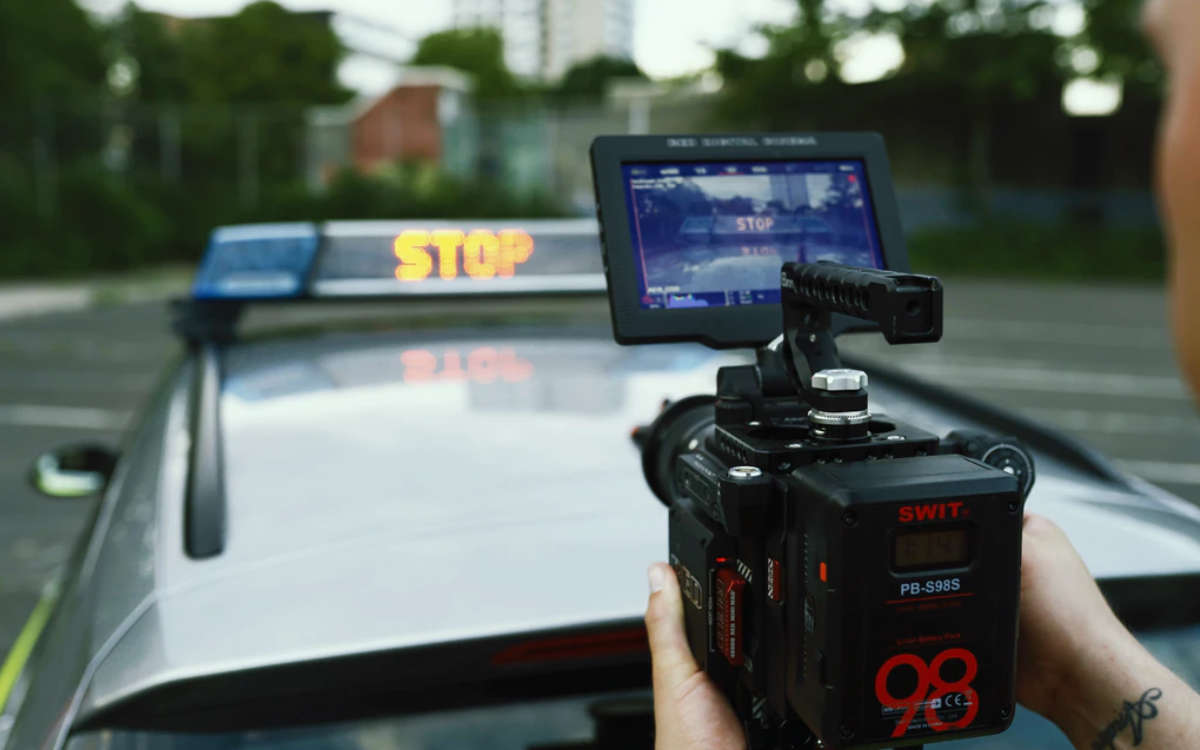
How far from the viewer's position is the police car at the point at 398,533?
1.24m

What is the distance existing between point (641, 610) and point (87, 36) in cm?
3611

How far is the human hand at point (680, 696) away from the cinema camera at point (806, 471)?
15 mm

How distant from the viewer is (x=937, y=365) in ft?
37.6

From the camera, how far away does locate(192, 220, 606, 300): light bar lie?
242cm

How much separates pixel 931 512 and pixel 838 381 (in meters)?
0.15

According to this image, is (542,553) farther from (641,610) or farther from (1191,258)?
(1191,258)

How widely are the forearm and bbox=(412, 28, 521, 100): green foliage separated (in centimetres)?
7283

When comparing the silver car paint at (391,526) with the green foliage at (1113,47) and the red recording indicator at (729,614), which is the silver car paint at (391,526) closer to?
the red recording indicator at (729,614)

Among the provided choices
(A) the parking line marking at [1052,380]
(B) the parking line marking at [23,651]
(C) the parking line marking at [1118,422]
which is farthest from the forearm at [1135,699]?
(A) the parking line marking at [1052,380]

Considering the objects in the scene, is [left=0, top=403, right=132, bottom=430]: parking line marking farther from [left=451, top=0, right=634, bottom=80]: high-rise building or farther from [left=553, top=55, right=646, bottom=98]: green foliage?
[left=553, top=55, right=646, bottom=98]: green foliage

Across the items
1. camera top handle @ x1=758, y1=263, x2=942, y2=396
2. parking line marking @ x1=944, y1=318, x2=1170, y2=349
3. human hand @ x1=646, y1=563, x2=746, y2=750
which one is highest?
camera top handle @ x1=758, y1=263, x2=942, y2=396

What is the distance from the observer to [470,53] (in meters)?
74.6

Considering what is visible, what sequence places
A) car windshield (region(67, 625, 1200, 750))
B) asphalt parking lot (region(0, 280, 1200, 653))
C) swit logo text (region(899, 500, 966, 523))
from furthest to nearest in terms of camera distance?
asphalt parking lot (region(0, 280, 1200, 653)), car windshield (region(67, 625, 1200, 750)), swit logo text (region(899, 500, 966, 523))

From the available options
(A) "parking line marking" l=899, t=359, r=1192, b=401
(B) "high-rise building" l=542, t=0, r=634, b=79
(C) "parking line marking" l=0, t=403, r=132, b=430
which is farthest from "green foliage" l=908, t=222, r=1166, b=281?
(C) "parking line marking" l=0, t=403, r=132, b=430
